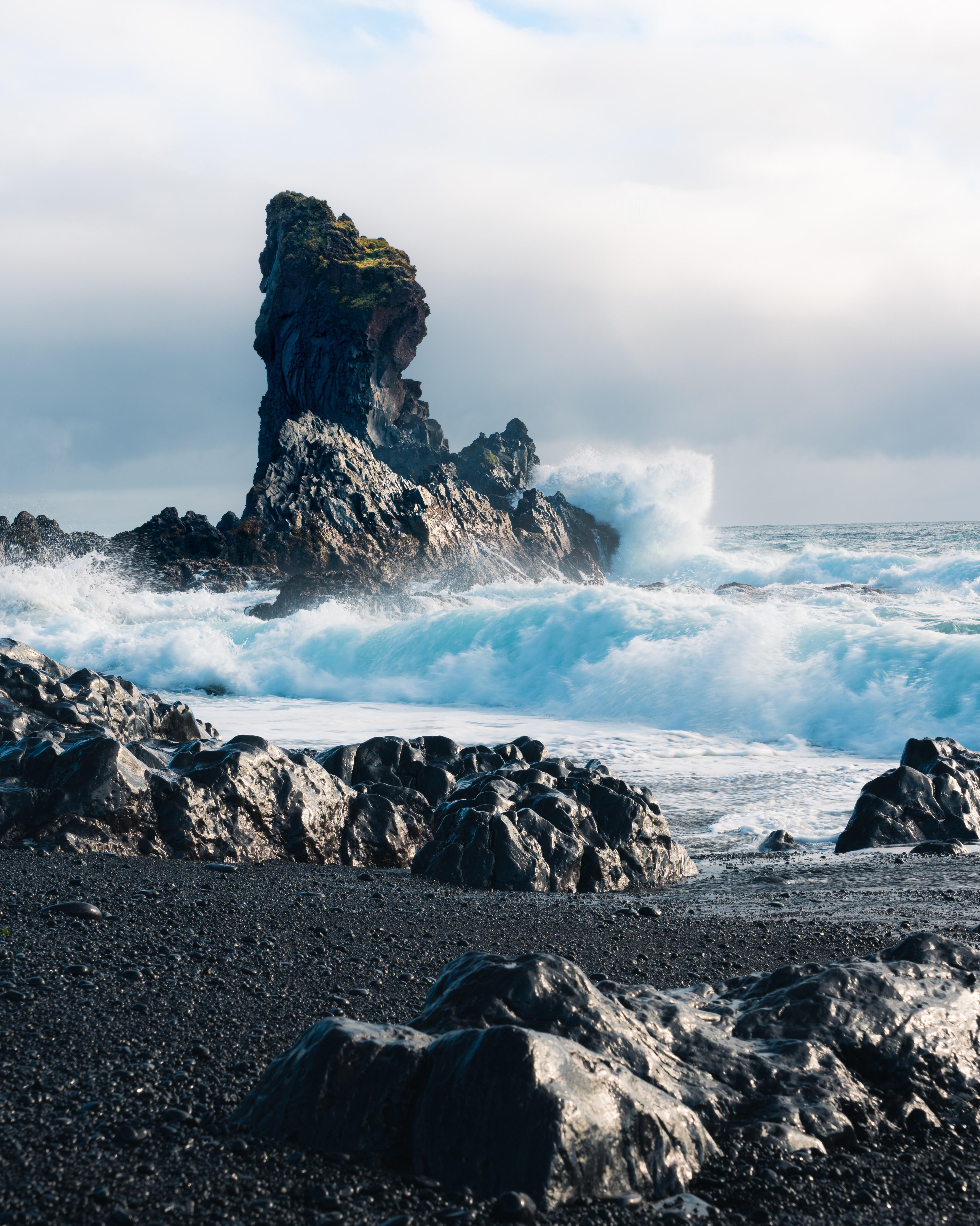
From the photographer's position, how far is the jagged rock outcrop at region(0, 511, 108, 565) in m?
31.2

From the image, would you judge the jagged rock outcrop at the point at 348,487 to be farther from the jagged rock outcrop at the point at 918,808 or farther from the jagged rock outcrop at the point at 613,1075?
the jagged rock outcrop at the point at 613,1075

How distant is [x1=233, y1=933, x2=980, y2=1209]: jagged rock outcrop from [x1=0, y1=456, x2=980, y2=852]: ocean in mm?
3457

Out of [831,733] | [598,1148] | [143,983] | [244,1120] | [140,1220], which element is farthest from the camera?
[831,733]

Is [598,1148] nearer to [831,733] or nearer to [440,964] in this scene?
[440,964]

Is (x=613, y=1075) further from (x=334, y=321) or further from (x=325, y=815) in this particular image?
(x=334, y=321)

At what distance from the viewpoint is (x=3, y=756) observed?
4.68 m

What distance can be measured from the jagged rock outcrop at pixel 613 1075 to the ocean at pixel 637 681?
11.3 feet

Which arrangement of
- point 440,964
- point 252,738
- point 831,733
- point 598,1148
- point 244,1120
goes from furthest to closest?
1. point 831,733
2. point 252,738
3. point 440,964
4. point 244,1120
5. point 598,1148

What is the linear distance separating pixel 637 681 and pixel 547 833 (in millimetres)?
8427

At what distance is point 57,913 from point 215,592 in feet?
96.6

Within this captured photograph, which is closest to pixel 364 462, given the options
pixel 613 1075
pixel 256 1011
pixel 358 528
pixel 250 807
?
pixel 358 528

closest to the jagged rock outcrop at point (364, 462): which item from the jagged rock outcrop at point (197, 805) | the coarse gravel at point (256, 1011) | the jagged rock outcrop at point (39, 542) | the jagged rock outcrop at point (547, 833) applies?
the jagged rock outcrop at point (39, 542)

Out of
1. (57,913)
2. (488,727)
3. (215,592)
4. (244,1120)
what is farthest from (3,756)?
(215,592)

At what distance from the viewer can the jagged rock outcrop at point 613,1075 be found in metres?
1.53
